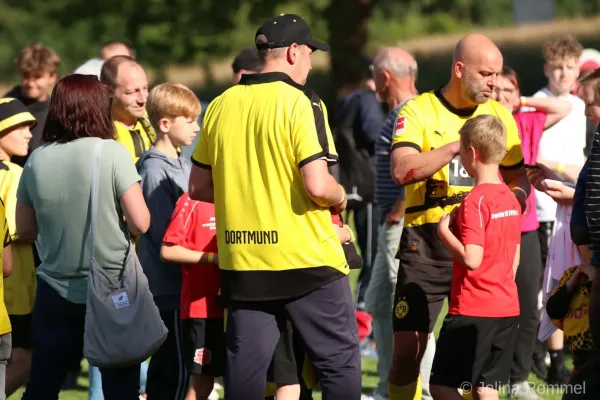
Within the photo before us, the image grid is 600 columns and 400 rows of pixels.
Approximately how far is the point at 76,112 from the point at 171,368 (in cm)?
159

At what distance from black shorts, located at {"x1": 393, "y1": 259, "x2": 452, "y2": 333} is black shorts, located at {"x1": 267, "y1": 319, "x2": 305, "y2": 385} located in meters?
0.68

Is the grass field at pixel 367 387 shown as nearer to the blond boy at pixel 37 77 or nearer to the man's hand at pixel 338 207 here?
the blond boy at pixel 37 77

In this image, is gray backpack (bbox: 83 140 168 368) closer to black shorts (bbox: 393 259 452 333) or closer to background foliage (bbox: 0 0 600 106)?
black shorts (bbox: 393 259 452 333)

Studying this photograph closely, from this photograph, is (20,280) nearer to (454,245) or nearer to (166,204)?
(166,204)

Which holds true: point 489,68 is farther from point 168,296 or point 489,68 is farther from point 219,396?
point 219,396

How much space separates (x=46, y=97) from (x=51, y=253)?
3.46 meters

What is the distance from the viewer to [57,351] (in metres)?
5.15

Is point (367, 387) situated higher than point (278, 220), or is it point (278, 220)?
point (278, 220)

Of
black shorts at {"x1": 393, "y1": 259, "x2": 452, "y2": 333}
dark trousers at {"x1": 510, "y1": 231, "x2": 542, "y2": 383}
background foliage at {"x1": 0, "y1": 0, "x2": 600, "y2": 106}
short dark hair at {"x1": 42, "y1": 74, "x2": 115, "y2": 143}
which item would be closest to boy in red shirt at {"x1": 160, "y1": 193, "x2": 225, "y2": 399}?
short dark hair at {"x1": 42, "y1": 74, "x2": 115, "y2": 143}

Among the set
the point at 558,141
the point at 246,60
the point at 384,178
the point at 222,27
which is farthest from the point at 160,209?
the point at 222,27

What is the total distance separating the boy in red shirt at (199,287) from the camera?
229 inches

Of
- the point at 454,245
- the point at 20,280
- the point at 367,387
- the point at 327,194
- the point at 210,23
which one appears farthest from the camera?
the point at 210,23

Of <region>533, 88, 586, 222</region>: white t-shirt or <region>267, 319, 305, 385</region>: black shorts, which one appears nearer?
<region>267, 319, 305, 385</region>: black shorts

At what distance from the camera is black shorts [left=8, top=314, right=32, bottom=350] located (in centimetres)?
646
